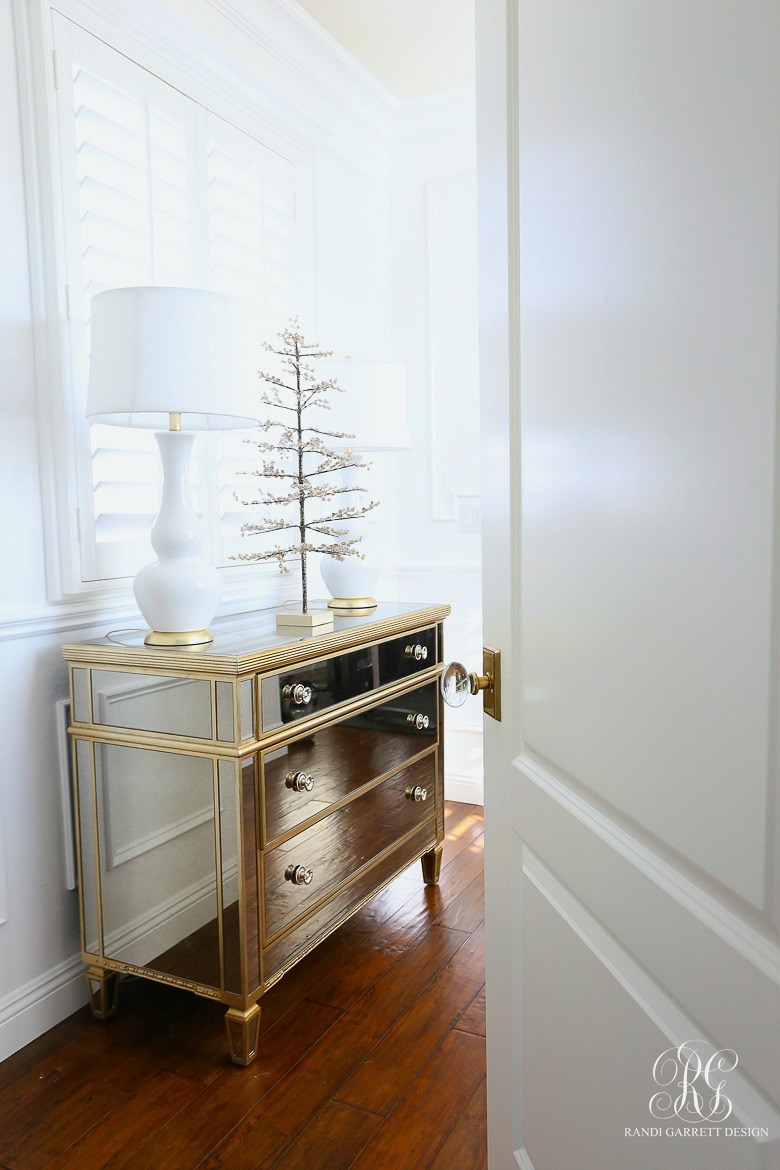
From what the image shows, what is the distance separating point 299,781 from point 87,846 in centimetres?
51

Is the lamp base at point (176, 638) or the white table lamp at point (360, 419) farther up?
the white table lamp at point (360, 419)

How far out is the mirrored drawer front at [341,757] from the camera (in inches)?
68.5

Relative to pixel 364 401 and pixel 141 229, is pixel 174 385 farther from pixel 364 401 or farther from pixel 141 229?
pixel 364 401

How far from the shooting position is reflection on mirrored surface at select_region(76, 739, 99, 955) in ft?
5.98

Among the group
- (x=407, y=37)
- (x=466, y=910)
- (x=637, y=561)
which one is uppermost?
(x=407, y=37)

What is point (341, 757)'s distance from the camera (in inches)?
77.9

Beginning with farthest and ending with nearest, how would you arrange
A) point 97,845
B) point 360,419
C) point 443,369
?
point 443,369 → point 360,419 → point 97,845

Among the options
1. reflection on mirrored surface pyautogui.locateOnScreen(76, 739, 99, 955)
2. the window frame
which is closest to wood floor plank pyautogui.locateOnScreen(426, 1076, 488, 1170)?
reflection on mirrored surface pyautogui.locateOnScreen(76, 739, 99, 955)

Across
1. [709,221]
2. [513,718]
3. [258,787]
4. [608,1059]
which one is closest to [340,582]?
[258,787]

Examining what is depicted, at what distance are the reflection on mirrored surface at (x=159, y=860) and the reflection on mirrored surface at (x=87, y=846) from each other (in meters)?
0.03

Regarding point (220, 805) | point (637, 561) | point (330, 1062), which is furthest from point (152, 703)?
point (637, 561)

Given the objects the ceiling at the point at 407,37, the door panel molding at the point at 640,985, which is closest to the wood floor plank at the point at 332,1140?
the door panel molding at the point at 640,985

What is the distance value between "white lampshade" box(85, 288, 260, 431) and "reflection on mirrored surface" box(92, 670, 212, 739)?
1.84 feet

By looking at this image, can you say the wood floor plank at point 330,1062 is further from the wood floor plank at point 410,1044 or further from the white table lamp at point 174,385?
the white table lamp at point 174,385
